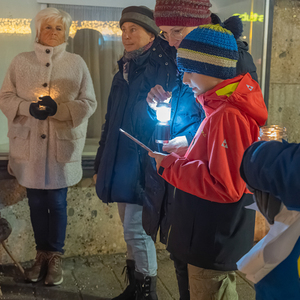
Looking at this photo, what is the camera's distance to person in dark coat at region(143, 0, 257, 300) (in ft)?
6.67

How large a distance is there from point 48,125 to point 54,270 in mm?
1273

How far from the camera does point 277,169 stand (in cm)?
→ 91

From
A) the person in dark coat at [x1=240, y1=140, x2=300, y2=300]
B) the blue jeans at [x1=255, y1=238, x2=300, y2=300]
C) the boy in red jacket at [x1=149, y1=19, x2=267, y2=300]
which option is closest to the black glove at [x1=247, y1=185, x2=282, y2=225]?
the person in dark coat at [x1=240, y1=140, x2=300, y2=300]

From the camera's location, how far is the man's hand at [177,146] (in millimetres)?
1956

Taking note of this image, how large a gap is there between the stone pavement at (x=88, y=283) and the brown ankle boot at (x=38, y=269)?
0.18 ft

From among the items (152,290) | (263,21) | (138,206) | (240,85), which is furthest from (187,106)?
(263,21)

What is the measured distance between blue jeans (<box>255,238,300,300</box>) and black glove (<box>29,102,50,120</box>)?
229cm

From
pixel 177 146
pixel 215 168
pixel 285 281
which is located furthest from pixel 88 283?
pixel 285 281

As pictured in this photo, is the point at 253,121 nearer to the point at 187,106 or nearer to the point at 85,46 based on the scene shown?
the point at 187,106

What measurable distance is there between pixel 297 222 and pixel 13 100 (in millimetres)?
2642

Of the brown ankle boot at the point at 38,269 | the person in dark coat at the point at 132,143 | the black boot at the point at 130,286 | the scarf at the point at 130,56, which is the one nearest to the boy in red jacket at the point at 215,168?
the person in dark coat at the point at 132,143

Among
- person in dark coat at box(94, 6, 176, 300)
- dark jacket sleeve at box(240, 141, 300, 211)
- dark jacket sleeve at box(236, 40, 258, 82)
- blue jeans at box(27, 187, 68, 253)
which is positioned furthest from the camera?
blue jeans at box(27, 187, 68, 253)

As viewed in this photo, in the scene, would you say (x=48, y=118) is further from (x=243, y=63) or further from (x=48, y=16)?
(x=243, y=63)

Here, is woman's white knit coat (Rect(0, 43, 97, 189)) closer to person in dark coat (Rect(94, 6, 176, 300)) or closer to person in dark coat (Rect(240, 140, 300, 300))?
person in dark coat (Rect(94, 6, 176, 300))
